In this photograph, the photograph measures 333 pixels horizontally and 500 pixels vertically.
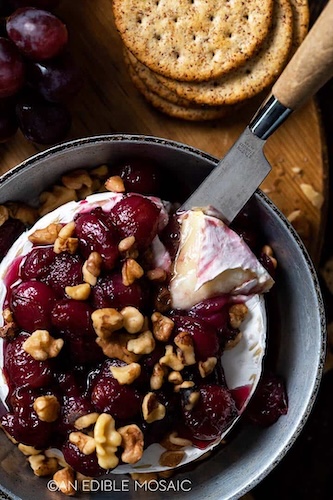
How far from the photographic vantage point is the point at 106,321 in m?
1.16

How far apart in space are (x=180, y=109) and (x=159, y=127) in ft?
0.21

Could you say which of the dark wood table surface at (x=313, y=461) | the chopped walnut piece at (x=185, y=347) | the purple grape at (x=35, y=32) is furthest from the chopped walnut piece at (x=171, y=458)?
the purple grape at (x=35, y=32)

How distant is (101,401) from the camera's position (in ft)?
3.86

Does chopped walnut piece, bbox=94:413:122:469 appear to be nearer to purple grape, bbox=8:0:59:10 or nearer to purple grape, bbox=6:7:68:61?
purple grape, bbox=6:7:68:61

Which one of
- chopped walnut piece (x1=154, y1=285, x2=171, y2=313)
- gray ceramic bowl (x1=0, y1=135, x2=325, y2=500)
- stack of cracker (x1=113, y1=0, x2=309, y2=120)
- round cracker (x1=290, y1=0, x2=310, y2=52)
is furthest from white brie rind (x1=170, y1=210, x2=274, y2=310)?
round cracker (x1=290, y1=0, x2=310, y2=52)

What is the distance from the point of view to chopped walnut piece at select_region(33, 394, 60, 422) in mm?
1160

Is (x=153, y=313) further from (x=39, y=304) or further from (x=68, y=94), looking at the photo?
(x=68, y=94)

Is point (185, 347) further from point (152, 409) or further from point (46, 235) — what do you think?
point (46, 235)

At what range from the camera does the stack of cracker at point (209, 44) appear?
4.76ft

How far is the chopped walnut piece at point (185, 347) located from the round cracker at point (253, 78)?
53 centimetres

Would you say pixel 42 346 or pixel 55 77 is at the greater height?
pixel 55 77

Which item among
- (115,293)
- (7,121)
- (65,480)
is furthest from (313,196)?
(65,480)

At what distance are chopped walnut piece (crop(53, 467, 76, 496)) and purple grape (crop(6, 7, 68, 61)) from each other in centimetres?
79

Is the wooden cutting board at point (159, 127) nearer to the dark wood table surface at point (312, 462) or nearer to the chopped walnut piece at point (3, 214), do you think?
the chopped walnut piece at point (3, 214)
